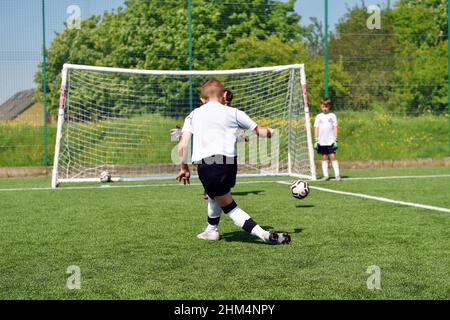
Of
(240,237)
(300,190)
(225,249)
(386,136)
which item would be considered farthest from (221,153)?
(386,136)

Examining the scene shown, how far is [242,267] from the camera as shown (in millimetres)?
5016

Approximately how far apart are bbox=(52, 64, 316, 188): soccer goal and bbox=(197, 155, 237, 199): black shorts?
8466 mm

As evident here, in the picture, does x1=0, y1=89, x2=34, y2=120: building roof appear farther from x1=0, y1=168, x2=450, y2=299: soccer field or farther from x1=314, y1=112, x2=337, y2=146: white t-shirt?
x1=314, y1=112, x2=337, y2=146: white t-shirt

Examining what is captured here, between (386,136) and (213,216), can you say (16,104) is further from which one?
(213,216)

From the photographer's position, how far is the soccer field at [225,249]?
14.3 feet

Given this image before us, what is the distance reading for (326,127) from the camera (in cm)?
1405

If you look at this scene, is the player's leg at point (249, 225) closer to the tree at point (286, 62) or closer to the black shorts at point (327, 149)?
the black shorts at point (327, 149)

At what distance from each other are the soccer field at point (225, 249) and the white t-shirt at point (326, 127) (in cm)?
356

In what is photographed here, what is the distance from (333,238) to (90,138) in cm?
974

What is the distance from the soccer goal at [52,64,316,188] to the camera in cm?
1498

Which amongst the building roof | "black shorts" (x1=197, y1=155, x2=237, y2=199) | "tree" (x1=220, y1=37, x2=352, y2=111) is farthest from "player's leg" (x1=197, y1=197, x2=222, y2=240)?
"tree" (x1=220, y1=37, x2=352, y2=111)

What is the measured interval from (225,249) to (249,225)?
35 cm

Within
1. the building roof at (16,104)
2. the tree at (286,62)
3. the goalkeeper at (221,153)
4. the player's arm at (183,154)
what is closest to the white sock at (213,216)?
the goalkeeper at (221,153)
